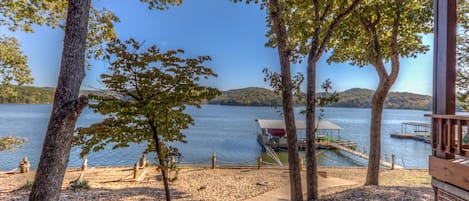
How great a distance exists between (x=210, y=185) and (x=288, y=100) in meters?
5.06

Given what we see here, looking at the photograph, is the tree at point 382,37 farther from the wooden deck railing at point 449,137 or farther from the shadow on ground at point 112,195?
the shadow on ground at point 112,195

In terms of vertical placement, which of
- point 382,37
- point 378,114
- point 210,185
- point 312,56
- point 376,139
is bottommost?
point 210,185

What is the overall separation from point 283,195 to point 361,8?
5.60 metres

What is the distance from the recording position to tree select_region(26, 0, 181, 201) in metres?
2.94

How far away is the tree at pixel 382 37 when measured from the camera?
6.41 m

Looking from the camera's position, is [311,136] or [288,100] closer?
[288,100]

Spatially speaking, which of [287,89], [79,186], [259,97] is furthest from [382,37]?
[79,186]

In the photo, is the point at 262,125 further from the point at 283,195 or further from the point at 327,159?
the point at 283,195

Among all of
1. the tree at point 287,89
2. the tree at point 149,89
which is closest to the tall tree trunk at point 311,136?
the tree at point 287,89

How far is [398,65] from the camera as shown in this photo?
22.7ft

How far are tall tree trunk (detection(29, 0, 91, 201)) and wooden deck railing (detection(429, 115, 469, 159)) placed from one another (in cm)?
458

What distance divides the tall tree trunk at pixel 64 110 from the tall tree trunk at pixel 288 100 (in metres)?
3.40

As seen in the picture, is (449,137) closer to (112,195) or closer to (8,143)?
(112,195)

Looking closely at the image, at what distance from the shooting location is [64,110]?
9.97 ft
